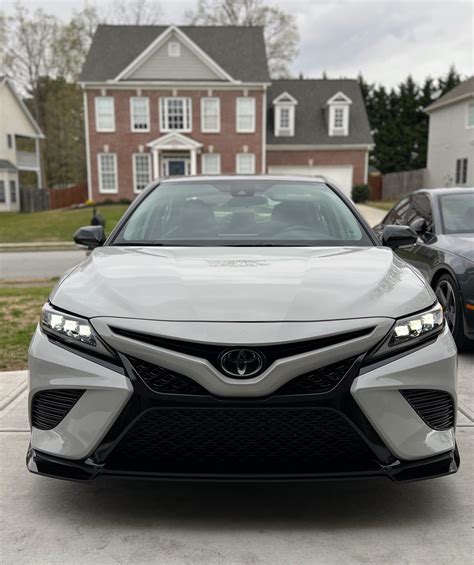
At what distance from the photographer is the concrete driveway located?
2547 mm

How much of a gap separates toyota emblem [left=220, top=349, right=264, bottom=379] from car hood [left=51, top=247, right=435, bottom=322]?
154 mm

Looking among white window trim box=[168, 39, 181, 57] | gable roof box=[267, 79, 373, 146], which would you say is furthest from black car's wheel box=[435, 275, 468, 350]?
gable roof box=[267, 79, 373, 146]

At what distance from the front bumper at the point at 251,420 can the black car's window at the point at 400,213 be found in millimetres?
5252

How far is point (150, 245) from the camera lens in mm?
3824

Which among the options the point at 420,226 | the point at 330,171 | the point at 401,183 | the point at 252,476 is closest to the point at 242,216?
the point at 252,476

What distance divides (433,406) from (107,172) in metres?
34.7

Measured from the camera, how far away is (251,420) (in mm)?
2490

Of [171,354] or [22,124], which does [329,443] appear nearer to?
[171,354]

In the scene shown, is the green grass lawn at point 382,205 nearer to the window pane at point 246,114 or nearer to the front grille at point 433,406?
the window pane at point 246,114

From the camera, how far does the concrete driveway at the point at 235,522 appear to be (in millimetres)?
2547

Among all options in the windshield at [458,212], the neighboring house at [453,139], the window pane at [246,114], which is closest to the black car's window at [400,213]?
the windshield at [458,212]

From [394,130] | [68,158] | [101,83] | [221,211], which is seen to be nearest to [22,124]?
[68,158]

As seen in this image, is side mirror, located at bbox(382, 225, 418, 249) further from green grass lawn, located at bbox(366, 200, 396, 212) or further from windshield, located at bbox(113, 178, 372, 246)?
green grass lawn, located at bbox(366, 200, 396, 212)

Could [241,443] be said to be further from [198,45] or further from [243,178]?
[198,45]
